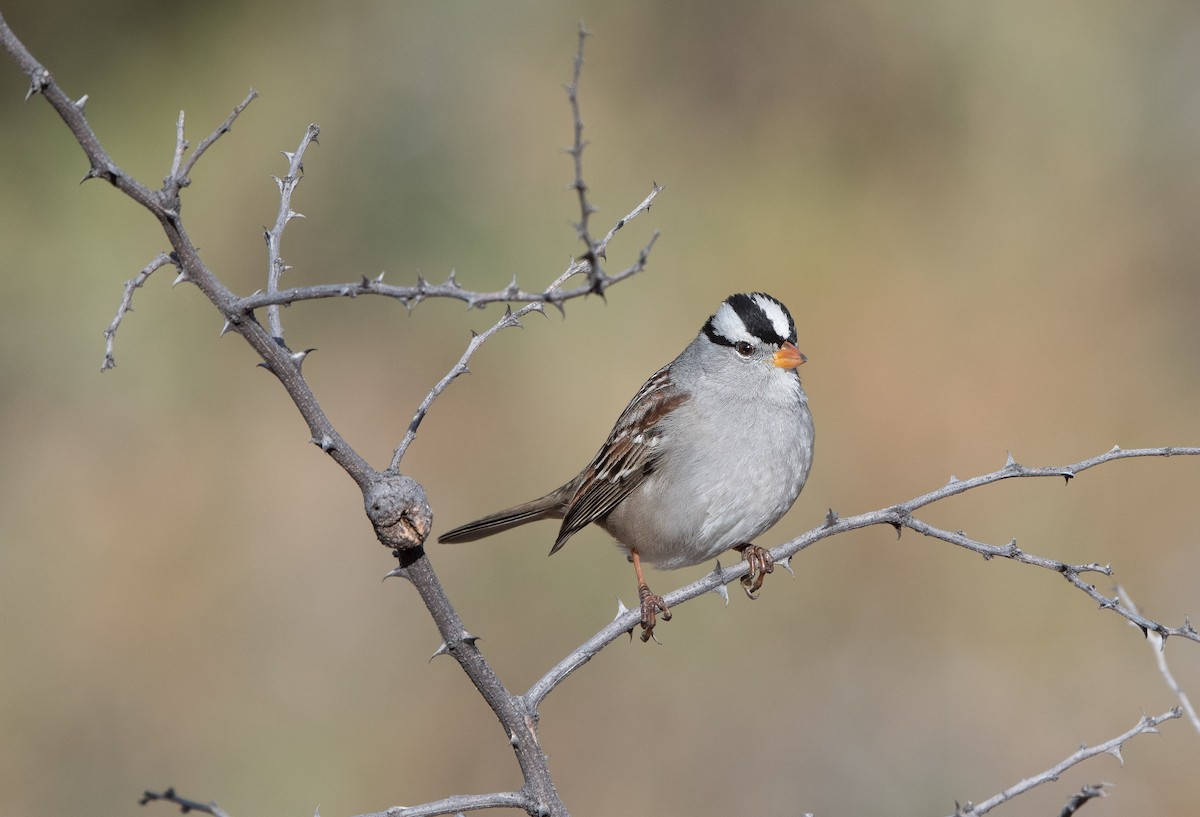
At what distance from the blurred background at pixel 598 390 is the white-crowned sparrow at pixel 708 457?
7.04 feet

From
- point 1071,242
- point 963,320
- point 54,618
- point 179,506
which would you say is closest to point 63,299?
point 179,506

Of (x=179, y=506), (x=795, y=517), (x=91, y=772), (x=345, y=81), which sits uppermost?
(x=345, y=81)

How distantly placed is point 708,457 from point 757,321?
2.35ft

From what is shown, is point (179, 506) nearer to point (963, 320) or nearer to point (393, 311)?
point (393, 311)

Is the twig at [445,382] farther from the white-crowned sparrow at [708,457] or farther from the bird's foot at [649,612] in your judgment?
the white-crowned sparrow at [708,457]

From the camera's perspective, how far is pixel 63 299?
8195 millimetres

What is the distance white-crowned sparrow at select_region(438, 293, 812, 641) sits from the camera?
474 centimetres

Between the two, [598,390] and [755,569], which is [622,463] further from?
[598,390]

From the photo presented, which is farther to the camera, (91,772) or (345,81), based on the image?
(345,81)

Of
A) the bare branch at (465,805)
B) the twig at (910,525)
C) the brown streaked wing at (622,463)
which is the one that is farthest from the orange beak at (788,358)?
the bare branch at (465,805)

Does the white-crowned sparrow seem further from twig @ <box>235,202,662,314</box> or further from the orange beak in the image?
twig @ <box>235,202,662,314</box>

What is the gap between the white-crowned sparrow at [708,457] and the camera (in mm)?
4742

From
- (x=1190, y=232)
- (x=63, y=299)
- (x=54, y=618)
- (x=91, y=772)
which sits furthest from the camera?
(x=1190, y=232)

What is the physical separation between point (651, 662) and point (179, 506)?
3.39 meters
